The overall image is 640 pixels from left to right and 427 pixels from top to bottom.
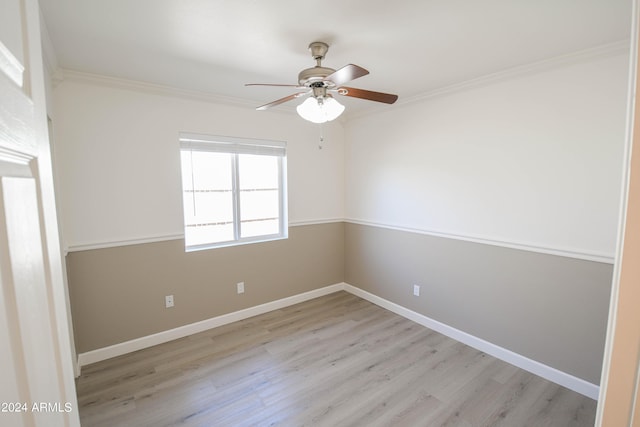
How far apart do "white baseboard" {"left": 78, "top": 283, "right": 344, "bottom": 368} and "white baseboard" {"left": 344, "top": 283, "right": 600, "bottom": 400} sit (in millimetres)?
1058

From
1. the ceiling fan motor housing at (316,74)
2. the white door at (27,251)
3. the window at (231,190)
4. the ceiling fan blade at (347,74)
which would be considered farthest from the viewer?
the window at (231,190)

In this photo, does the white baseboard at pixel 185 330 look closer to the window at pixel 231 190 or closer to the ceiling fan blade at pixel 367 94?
the window at pixel 231 190

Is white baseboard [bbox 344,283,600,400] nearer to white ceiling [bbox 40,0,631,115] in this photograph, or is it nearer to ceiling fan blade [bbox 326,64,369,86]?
white ceiling [bbox 40,0,631,115]

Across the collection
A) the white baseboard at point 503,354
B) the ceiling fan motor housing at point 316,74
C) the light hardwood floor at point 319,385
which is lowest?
the light hardwood floor at point 319,385

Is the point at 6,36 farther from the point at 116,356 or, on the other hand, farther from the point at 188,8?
the point at 116,356

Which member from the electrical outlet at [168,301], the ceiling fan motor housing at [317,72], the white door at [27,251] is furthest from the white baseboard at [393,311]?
the ceiling fan motor housing at [317,72]

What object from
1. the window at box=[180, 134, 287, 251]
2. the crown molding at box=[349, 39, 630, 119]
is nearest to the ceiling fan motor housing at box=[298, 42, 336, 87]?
the crown molding at box=[349, 39, 630, 119]

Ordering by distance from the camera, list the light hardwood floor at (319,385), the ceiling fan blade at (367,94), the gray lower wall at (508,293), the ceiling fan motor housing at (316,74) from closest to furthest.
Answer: the ceiling fan motor housing at (316,74) < the ceiling fan blade at (367,94) < the light hardwood floor at (319,385) < the gray lower wall at (508,293)

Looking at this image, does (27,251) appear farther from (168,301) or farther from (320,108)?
(168,301)

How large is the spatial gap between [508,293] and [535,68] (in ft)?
5.99

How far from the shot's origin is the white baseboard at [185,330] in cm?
254

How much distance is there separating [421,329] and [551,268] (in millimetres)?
1359

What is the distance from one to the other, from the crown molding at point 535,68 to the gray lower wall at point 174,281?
207cm

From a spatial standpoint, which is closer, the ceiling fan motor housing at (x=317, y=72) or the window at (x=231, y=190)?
the ceiling fan motor housing at (x=317, y=72)
